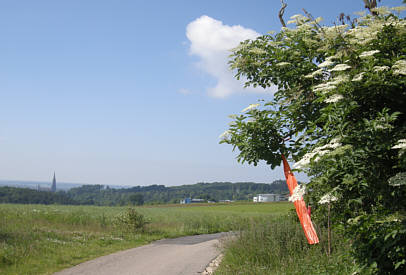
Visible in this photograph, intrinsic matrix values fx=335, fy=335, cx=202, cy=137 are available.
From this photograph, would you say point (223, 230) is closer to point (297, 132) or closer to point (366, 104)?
point (297, 132)

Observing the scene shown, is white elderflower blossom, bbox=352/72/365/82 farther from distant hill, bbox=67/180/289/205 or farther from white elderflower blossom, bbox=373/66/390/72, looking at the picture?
distant hill, bbox=67/180/289/205

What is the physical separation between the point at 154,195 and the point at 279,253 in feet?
409

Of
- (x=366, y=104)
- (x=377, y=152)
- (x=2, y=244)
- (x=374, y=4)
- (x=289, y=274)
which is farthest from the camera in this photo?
(x=2, y=244)

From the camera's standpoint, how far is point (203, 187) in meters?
147

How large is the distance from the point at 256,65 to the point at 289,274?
4.22 m

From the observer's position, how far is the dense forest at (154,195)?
81.5 meters

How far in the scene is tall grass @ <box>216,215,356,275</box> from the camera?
6.75 m

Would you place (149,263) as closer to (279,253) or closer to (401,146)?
(279,253)

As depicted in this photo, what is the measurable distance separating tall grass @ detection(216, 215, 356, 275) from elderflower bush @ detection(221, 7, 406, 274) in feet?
6.51

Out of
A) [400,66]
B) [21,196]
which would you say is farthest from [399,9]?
[21,196]

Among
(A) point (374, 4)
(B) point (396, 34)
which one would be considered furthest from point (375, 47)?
(A) point (374, 4)

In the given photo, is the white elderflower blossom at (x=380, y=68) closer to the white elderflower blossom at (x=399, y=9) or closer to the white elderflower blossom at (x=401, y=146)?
the white elderflower blossom at (x=401, y=146)

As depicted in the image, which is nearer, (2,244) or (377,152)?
(377,152)

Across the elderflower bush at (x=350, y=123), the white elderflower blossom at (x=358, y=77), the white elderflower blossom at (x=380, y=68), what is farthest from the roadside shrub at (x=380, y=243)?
the white elderflower blossom at (x=380, y=68)
